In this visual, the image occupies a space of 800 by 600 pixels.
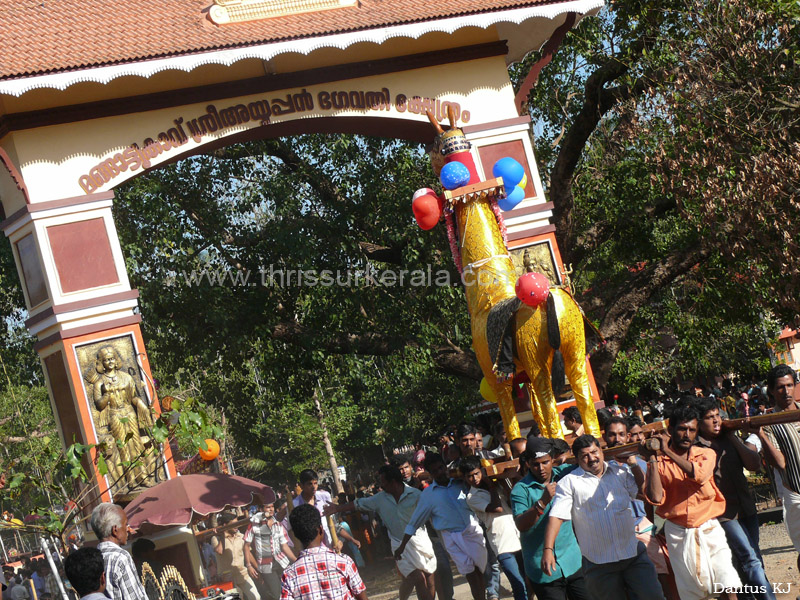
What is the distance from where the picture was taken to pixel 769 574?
8797 millimetres

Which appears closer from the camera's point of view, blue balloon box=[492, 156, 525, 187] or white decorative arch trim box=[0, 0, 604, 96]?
blue balloon box=[492, 156, 525, 187]

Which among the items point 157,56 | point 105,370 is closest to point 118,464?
point 105,370

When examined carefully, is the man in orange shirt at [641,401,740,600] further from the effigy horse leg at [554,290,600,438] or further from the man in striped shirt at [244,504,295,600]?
the man in striped shirt at [244,504,295,600]

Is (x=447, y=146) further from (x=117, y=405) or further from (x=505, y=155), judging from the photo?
(x=117, y=405)

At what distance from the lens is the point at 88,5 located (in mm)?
12938

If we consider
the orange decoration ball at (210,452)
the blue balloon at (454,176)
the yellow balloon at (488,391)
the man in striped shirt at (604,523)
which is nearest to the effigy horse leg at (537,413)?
the yellow balloon at (488,391)

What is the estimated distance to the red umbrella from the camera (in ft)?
34.9

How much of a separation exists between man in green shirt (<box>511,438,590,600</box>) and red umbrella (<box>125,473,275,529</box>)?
14.8ft

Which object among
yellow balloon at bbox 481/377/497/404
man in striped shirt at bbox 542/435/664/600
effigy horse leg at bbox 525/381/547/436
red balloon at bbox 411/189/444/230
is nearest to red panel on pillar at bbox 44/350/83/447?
red balloon at bbox 411/189/444/230

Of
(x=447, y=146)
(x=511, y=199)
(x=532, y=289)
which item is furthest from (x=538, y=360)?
(x=447, y=146)

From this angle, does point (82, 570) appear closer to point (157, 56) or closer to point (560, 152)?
point (157, 56)

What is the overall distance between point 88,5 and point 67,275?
373cm

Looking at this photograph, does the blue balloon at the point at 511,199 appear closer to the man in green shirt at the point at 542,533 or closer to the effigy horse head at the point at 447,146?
the effigy horse head at the point at 447,146

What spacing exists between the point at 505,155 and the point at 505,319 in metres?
4.30
